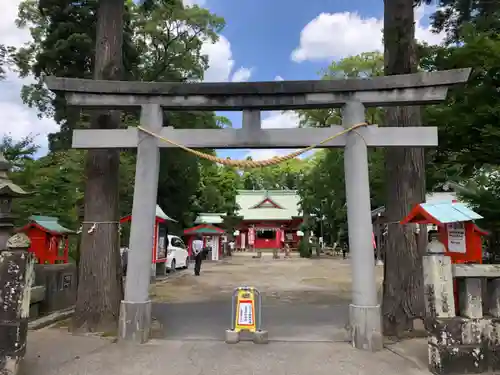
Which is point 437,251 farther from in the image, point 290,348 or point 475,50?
point 475,50

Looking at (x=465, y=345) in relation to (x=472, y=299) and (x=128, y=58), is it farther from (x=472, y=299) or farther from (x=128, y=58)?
(x=128, y=58)

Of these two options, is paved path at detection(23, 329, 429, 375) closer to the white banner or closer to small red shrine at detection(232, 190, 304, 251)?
the white banner

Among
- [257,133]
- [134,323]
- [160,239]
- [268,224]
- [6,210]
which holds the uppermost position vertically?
[257,133]

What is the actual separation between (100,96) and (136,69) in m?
13.4

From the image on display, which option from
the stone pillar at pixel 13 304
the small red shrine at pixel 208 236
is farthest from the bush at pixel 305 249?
the stone pillar at pixel 13 304

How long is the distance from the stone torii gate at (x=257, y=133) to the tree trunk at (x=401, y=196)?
3.85ft

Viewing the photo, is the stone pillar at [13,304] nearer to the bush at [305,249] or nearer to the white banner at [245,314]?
the white banner at [245,314]

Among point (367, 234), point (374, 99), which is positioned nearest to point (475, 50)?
point (374, 99)

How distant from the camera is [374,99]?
6.86m

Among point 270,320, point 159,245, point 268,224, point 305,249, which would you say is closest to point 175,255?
point 159,245

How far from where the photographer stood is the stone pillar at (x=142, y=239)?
662 cm

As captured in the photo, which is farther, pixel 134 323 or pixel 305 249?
pixel 305 249

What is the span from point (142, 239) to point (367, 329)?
3.96 meters

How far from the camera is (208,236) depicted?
97.7ft
